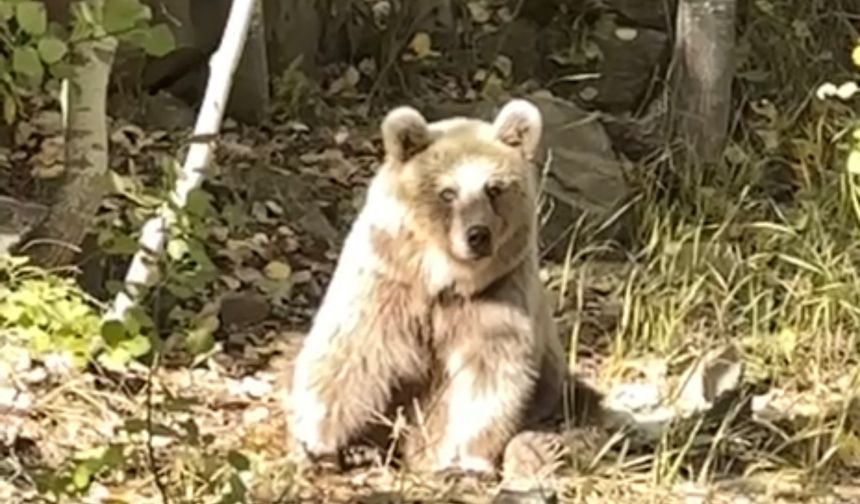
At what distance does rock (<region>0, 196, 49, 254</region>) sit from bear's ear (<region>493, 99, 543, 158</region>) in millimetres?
1491

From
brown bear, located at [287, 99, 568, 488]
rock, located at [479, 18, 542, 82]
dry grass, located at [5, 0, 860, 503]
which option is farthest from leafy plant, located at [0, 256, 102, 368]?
rock, located at [479, 18, 542, 82]

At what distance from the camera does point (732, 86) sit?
7.74m

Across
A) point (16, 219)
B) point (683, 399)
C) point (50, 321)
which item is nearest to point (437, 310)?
point (683, 399)

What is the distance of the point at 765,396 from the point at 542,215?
52.5 inches

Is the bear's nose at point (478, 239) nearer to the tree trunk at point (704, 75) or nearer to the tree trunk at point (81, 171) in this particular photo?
the tree trunk at point (81, 171)

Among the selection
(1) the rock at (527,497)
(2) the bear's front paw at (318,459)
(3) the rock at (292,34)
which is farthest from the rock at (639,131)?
(1) the rock at (527,497)

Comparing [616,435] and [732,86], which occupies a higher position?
[732,86]

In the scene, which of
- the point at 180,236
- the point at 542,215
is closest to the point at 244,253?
the point at 542,215

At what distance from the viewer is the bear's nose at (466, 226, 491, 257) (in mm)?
4828

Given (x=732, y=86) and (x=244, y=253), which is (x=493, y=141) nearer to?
(x=244, y=253)

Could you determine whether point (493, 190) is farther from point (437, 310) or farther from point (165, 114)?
point (165, 114)

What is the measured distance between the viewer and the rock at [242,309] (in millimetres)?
6152

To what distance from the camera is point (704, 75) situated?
7.25m

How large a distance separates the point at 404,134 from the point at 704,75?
2550 millimetres
